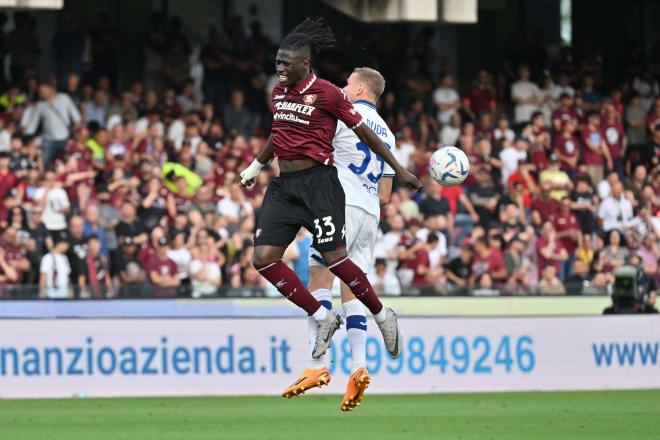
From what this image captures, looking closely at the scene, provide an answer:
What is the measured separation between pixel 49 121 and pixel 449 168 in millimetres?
12923

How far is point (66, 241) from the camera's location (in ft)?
71.6

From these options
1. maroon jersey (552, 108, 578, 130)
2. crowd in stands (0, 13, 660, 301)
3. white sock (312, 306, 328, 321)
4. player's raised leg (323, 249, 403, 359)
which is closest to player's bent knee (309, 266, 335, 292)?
player's raised leg (323, 249, 403, 359)

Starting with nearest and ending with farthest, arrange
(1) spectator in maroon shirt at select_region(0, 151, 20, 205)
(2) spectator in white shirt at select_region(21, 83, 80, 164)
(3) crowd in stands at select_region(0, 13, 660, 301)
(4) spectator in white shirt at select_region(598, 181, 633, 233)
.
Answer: (3) crowd in stands at select_region(0, 13, 660, 301), (1) spectator in maroon shirt at select_region(0, 151, 20, 205), (2) spectator in white shirt at select_region(21, 83, 80, 164), (4) spectator in white shirt at select_region(598, 181, 633, 233)

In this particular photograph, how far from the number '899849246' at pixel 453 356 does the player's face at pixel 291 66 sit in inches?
348

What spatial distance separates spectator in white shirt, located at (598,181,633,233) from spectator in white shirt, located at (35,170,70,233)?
29.5ft

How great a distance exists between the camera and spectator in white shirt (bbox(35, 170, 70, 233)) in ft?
72.8

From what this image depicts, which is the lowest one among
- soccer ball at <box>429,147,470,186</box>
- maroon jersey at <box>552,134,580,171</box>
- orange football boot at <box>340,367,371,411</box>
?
orange football boot at <box>340,367,371,411</box>

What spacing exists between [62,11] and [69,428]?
13.0 metres

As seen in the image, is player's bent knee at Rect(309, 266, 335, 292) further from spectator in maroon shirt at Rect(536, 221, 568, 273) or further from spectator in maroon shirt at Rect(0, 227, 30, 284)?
spectator in maroon shirt at Rect(536, 221, 568, 273)

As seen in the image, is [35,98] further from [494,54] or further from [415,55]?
[494,54]

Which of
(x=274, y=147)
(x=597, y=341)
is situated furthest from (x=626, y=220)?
(x=274, y=147)

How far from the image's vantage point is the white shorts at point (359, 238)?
12.7m

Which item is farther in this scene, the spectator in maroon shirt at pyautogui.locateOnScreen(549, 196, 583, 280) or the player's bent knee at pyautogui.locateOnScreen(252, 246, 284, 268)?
the spectator in maroon shirt at pyautogui.locateOnScreen(549, 196, 583, 280)

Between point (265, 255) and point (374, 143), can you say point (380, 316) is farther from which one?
point (374, 143)
